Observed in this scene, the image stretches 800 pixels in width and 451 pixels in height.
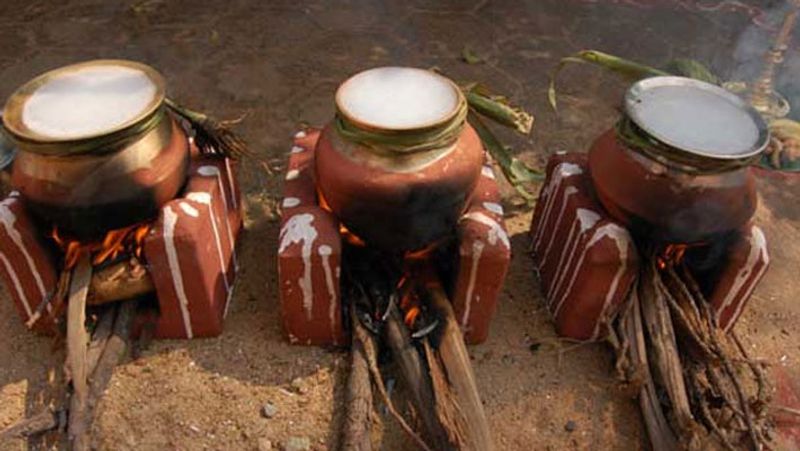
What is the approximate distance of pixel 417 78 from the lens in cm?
323

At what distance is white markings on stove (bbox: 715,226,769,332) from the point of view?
3301 millimetres

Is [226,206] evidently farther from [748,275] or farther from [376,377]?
[748,275]

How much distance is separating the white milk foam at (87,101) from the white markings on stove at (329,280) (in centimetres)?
102

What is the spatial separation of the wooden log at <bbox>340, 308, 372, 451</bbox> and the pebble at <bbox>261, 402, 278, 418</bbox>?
0.35 m

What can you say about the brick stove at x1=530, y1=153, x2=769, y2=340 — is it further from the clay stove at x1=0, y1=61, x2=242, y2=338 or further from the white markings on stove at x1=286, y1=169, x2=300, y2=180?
the clay stove at x1=0, y1=61, x2=242, y2=338

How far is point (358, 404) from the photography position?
3088 mm

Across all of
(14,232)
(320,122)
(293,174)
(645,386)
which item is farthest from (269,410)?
(320,122)

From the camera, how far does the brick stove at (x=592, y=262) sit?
3.26m

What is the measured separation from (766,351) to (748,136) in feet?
4.45

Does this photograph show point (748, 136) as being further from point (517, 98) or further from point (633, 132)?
point (517, 98)

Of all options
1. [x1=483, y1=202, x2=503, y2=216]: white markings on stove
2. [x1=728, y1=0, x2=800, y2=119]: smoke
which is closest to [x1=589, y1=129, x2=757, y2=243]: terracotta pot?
[x1=483, y1=202, x2=503, y2=216]: white markings on stove

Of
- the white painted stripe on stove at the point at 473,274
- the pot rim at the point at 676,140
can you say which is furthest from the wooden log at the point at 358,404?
the pot rim at the point at 676,140

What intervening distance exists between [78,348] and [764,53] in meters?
5.89

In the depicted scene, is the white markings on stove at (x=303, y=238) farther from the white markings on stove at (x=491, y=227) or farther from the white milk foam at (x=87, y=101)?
the white milk foam at (x=87, y=101)
